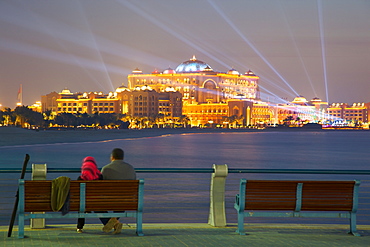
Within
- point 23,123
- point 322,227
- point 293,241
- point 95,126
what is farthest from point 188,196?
point 95,126

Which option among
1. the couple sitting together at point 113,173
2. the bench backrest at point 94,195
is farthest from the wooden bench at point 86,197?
the couple sitting together at point 113,173

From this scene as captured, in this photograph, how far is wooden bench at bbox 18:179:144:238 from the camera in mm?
10133

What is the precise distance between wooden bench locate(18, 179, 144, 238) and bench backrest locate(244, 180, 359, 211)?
1.84 metres

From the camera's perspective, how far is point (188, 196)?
24391 mm

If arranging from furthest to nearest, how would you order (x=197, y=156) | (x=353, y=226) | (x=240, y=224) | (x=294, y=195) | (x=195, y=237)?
(x=197, y=156) < (x=353, y=226) < (x=240, y=224) < (x=294, y=195) < (x=195, y=237)

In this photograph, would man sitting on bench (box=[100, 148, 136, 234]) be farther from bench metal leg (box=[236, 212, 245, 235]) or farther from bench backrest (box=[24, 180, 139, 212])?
bench metal leg (box=[236, 212, 245, 235])

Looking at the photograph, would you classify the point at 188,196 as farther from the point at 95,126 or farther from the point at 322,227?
the point at 95,126

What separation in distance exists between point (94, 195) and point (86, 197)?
0.12 metres

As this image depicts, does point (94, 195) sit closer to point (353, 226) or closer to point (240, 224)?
point (240, 224)

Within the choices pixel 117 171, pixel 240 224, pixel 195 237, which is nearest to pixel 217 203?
pixel 240 224

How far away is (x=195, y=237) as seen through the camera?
1064 cm

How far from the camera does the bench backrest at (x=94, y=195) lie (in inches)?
400

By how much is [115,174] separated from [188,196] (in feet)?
44.8

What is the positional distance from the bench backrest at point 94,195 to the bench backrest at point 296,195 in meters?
1.86
